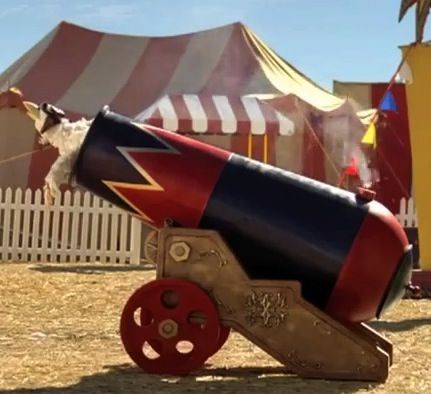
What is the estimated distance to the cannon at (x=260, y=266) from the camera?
188 inches

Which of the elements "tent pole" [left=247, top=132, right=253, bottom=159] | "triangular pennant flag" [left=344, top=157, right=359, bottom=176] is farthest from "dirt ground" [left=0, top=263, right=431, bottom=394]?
"triangular pennant flag" [left=344, top=157, right=359, bottom=176]

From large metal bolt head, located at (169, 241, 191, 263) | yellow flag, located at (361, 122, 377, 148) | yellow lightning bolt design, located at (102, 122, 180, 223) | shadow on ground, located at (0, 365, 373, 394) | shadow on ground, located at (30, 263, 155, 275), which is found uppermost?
yellow lightning bolt design, located at (102, 122, 180, 223)

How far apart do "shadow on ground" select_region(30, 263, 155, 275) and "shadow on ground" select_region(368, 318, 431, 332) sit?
14.4 feet

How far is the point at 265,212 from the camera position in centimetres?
484

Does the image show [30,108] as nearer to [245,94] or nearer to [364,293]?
[364,293]

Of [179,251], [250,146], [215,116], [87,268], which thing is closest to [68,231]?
[87,268]

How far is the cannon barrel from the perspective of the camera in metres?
4.77

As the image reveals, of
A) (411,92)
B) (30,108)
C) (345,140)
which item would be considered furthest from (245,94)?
(30,108)

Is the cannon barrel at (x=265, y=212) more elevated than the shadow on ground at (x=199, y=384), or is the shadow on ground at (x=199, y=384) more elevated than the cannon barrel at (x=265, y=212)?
the cannon barrel at (x=265, y=212)

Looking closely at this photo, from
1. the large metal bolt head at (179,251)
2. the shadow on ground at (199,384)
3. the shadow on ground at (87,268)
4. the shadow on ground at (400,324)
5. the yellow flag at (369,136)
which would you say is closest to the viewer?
the shadow on ground at (199,384)

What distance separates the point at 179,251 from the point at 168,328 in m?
0.42

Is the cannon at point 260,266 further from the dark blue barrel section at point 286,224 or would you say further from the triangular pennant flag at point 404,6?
the triangular pennant flag at point 404,6

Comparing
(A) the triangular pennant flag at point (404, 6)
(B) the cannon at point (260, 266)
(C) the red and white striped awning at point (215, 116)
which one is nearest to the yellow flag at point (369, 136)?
(C) the red and white striped awning at point (215, 116)

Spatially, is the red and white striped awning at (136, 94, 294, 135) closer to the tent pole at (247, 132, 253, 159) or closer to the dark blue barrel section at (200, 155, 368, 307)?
the tent pole at (247, 132, 253, 159)
